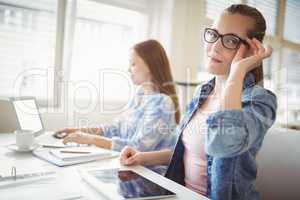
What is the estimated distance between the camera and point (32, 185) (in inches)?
34.1

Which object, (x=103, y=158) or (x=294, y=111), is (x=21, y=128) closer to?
(x=103, y=158)

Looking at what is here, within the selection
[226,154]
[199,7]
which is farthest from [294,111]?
[226,154]

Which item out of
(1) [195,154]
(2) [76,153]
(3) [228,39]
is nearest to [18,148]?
(2) [76,153]

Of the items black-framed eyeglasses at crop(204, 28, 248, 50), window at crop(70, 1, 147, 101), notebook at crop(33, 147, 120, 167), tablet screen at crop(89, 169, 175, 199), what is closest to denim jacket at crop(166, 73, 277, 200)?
black-framed eyeglasses at crop(204, 28, 248, 50)

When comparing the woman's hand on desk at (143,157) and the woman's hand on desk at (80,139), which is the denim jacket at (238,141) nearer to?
the woman's hand on desk at (143,157)

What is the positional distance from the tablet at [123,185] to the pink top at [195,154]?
0.26 m

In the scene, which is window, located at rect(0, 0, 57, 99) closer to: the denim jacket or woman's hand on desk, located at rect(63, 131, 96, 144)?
woman's hand on desk, located at rect(63, 131, 96, 144)

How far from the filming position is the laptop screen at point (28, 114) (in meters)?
1.43

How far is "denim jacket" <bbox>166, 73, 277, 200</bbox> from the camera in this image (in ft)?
2.96

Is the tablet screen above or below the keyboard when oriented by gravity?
below

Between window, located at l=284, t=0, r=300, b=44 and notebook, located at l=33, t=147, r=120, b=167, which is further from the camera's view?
window, located at l=284, t=0, r=300, b=44

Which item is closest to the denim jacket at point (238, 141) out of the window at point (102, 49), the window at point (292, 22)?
the window at point (102, 49)

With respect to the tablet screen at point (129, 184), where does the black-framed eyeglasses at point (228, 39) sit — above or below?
above

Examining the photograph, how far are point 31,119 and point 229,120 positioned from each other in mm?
1072
